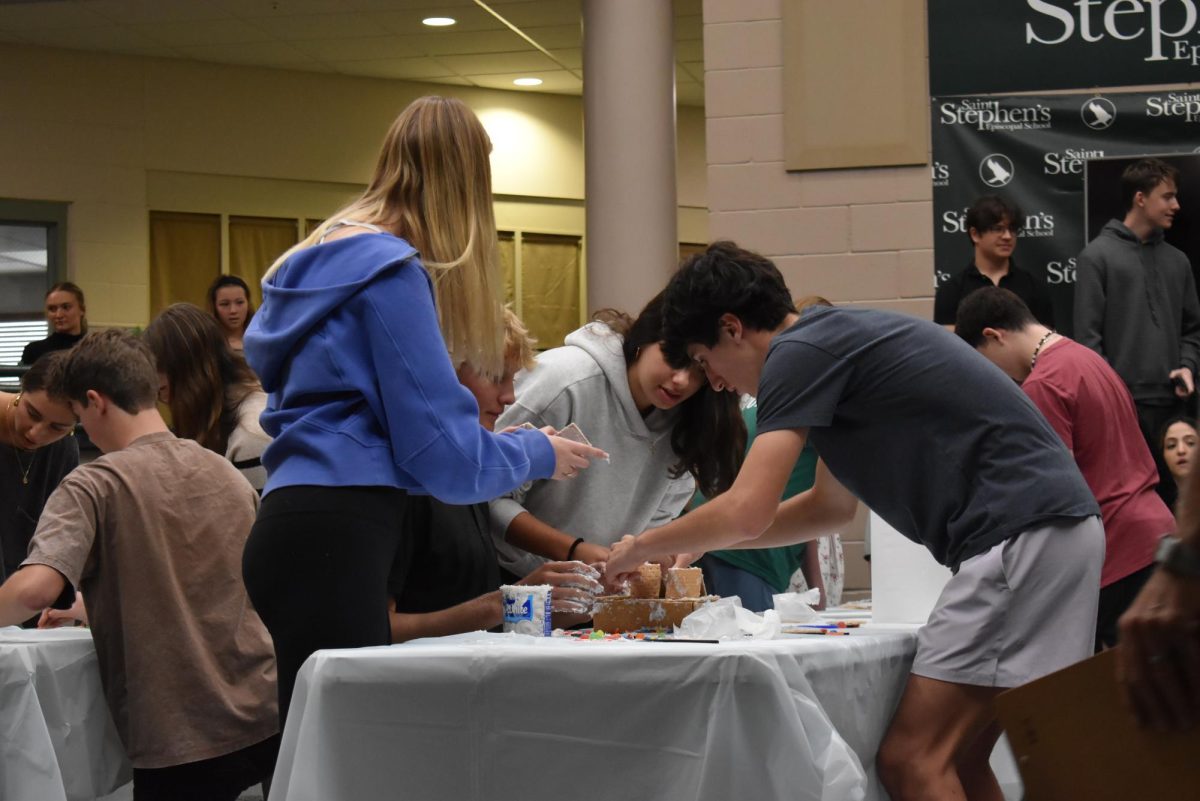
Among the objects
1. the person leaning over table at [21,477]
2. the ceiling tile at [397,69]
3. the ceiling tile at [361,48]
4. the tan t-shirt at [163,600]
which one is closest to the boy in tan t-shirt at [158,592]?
the tan t-shirt at [163,600]

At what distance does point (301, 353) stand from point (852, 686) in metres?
0.86

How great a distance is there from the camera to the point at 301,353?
195 centimetres

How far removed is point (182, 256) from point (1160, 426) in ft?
21.4

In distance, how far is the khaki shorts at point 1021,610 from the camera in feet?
6.79

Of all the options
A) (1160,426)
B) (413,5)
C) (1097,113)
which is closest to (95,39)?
(413,5)

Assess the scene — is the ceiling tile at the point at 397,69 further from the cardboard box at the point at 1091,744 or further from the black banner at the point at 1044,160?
the cardboard box at the point at 1091,744

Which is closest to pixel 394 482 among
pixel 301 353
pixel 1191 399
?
pixel 301 353

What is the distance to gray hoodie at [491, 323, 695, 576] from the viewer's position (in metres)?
2.83

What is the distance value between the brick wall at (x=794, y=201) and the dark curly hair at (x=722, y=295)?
2884mm

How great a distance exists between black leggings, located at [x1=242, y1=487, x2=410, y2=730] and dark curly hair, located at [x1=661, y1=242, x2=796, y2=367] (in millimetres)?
723

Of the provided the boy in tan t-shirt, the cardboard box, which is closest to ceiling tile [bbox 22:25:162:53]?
the boy in tan t-shirt

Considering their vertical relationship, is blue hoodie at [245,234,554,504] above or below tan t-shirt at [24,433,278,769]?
above

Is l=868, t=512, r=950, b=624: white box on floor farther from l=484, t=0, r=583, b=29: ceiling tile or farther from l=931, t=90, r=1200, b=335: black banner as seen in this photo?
l=484, t=0, r=583, b=29: ceiling tile

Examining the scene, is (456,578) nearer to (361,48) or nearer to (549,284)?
(361,48)
